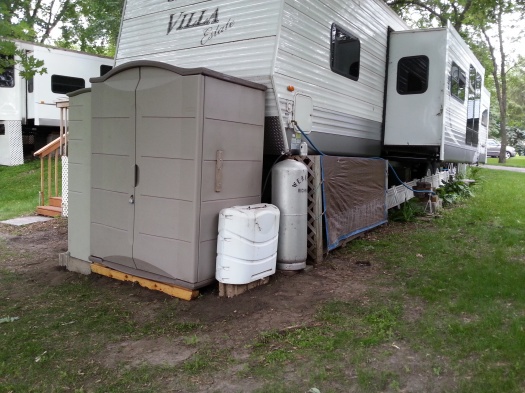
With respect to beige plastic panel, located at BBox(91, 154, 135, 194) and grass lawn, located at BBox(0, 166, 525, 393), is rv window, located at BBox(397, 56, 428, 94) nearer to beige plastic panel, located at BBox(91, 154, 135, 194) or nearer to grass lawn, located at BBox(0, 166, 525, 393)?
grass lawn, located at BBox(0, 166, 525, 393)

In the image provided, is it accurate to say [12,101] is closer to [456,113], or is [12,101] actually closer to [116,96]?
[116,96]

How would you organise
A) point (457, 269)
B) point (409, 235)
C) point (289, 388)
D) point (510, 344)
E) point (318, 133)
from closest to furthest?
point (289, 388), point (510, 344), point (457, 269), point (318, 133), point (409, 235)

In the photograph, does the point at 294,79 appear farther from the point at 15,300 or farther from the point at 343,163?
the point at 15,300

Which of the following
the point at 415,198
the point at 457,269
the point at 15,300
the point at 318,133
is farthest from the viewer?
the point at 415,198

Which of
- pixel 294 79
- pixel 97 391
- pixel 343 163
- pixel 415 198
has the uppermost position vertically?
pixel 294 79

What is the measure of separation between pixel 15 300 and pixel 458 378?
410 centimetres

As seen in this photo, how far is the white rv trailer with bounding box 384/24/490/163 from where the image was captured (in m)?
7.71

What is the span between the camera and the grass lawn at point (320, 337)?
3162 millimetres

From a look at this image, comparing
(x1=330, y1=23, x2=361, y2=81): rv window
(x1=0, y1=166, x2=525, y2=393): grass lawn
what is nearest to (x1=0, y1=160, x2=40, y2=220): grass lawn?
(x1=0, y1=166, x2=525, y2=393): grass lawn

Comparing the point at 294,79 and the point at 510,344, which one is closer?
the point at 510,344

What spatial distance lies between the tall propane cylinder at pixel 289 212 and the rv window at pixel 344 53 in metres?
1.92

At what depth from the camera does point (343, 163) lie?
6246 millimetres

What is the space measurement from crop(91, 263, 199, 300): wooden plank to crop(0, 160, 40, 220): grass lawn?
4.93 meters

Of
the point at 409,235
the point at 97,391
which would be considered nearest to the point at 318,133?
the point at 409,235
